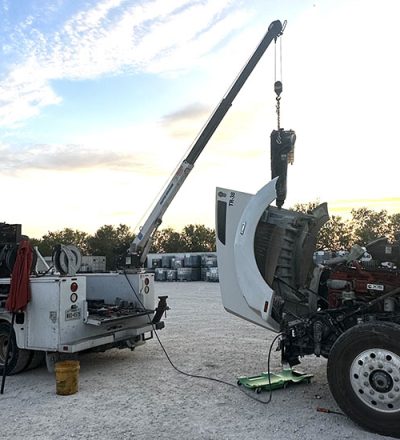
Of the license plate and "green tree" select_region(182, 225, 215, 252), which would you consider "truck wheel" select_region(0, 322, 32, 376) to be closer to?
the license plate

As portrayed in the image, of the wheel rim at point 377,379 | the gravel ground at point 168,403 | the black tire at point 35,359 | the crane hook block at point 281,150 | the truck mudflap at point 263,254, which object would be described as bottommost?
the gravel ground at point 168,403

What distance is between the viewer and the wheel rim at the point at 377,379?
4.57 meters

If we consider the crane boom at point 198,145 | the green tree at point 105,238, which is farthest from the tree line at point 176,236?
the crane boom at point 198,145

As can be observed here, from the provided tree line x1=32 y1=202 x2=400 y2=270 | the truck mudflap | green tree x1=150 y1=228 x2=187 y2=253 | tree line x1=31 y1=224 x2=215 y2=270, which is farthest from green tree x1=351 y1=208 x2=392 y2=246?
the truck mudflap

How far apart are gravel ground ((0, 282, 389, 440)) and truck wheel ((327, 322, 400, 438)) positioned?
176 mm

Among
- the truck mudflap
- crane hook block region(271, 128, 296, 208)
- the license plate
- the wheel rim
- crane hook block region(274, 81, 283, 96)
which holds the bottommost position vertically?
the wheel rim

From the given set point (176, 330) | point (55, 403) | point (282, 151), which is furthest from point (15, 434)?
point (176, 330)

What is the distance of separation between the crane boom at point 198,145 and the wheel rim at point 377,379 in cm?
515

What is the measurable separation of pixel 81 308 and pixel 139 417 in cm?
226

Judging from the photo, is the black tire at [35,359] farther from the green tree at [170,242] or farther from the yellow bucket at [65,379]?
the green tree at [170,242]

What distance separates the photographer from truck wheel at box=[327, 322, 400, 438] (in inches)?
180

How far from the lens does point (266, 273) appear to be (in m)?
5.72

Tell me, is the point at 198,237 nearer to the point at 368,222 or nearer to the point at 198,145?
the point at 368,222

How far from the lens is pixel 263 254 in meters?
5.78
